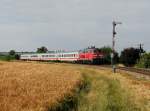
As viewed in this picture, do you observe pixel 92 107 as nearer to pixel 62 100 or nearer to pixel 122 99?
pixel 62 100

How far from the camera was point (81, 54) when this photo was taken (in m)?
84.8

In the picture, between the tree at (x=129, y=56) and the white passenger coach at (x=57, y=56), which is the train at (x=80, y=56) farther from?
the tree at (x=129, y=56)

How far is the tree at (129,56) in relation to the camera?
104562 millimetres

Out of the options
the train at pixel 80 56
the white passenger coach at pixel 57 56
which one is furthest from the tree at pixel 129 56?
the train at pixel 80 56

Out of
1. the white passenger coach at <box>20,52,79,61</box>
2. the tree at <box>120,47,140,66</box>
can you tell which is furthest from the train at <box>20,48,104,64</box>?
the tree at <box>120,47,140,66</box>

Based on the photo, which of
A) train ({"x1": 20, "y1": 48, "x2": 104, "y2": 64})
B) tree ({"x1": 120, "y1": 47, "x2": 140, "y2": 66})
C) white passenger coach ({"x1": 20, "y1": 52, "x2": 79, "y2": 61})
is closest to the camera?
train ({"x1": 20, "y1": 48, "x2": 104, "y2": 64})

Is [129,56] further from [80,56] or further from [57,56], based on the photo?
[80,56]

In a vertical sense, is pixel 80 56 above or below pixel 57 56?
below

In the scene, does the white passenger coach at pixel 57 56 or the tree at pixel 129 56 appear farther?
the tree at pixel 129 56

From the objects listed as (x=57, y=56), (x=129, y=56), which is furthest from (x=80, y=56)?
(x=129, y=56)

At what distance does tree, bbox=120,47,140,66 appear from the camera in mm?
104562

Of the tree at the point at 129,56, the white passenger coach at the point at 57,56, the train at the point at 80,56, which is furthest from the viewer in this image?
the tree at the point at 129,56

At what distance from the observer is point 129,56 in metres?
105

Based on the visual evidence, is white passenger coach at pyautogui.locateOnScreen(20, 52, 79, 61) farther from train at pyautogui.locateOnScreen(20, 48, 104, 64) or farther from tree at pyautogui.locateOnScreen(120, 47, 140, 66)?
tree at pyautogui.locateOnScreen(120, 47, 140, 66)
